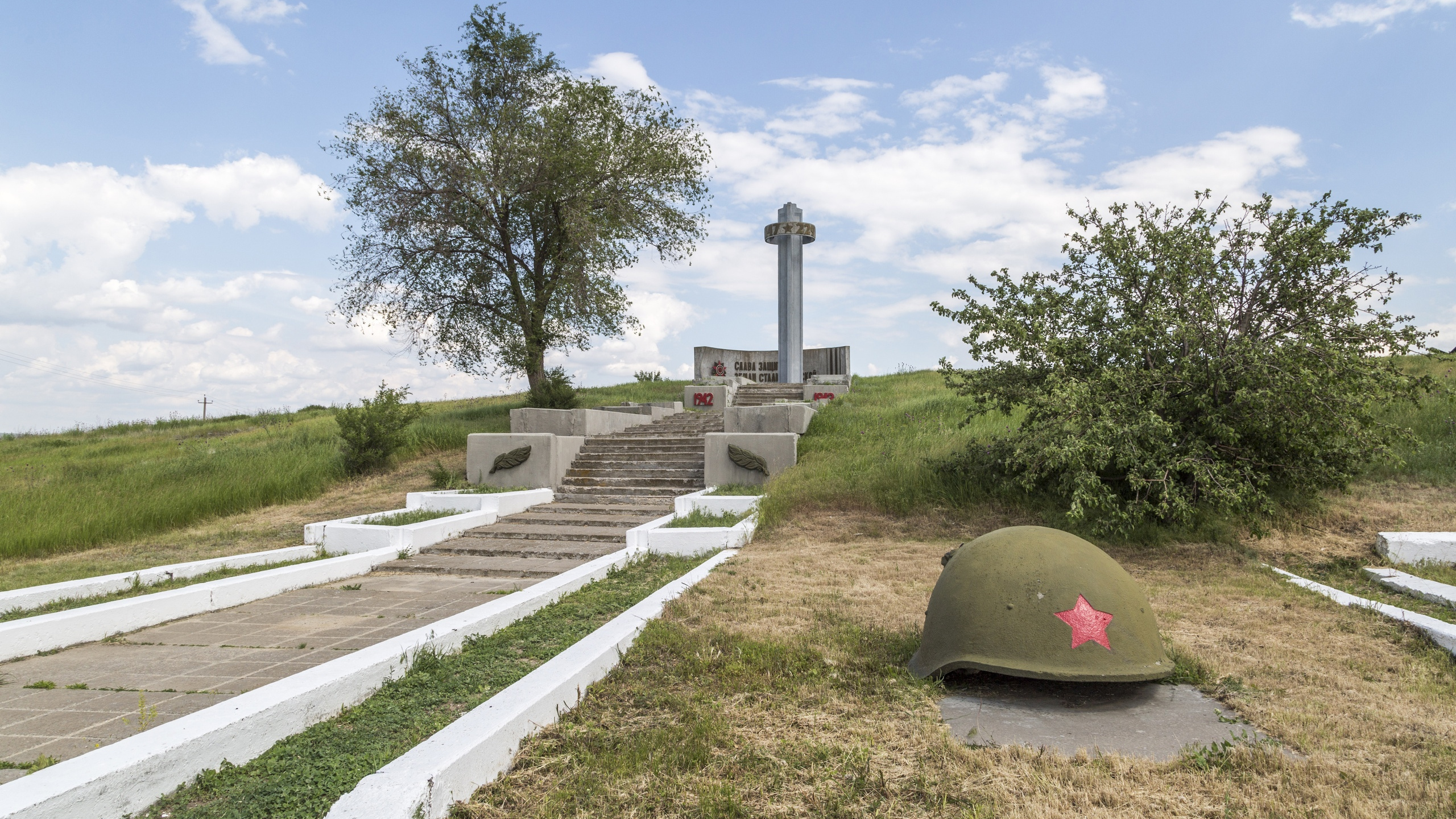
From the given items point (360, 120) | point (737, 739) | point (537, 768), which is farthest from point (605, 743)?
point (360, 120)

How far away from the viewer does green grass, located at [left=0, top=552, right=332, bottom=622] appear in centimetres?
640

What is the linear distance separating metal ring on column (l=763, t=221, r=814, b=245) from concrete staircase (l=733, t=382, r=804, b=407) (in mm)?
5310

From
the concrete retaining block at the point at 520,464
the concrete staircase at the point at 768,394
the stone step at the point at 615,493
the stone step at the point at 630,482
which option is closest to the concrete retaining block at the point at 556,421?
the concrete retaining block at the point at 520,464

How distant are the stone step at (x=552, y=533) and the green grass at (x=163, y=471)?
5.74 m

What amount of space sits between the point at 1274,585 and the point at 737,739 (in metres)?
6.10

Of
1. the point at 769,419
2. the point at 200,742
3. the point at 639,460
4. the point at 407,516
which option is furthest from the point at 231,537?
the point at 200,742

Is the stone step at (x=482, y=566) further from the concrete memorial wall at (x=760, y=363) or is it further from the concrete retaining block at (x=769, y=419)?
the concrete memorial wall at (x=760, y=363)

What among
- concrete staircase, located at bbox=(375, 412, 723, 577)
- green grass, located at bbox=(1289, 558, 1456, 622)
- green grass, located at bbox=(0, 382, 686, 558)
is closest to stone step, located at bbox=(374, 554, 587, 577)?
concrete staircase, located at bbox=(375, 412, 723, 577)

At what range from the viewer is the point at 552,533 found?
409 inches

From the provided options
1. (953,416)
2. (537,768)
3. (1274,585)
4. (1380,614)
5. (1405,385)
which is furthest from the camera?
(953,416)

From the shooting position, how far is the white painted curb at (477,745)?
9.39ft

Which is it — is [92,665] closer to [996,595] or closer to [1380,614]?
[996,595]

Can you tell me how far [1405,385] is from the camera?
8.35 meters

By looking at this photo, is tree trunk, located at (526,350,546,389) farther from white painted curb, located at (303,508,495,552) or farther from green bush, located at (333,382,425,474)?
white painted curb, located at (303,508,495,552)
